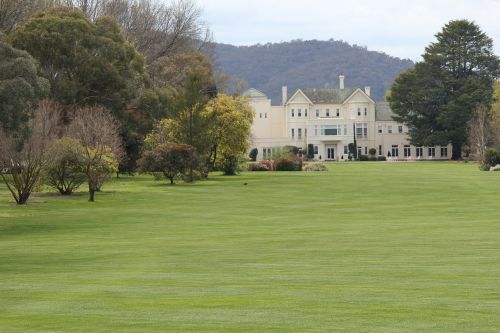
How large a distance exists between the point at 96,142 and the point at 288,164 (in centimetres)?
3631

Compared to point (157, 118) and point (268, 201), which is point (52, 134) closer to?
point (268, 201)

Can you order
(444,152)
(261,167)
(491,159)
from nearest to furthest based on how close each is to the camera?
(491,159) < (261,167) < (444,152)

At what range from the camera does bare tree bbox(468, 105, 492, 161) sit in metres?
105

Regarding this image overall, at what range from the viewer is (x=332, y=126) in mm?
138000

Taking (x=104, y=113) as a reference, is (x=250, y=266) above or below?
below

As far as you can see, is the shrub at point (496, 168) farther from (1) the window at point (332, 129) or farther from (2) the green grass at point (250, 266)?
(1) the window at point (332, 129)

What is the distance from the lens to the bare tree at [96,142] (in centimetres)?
4931

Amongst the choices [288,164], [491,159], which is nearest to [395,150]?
[288,164]

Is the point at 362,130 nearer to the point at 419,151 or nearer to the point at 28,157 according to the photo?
the point at 419,151

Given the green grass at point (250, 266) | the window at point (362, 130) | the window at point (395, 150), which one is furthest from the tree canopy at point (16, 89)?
the window at point (395, 150)

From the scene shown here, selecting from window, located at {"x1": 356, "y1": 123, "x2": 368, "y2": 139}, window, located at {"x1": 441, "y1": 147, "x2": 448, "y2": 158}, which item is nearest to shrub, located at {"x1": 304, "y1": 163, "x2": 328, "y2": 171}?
window, located at {"x1": 441, "y1": 147, "x2": 448, "y2": 158}

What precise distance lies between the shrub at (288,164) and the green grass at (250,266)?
41.4m

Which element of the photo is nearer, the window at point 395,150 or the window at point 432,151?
the window at point 432,151

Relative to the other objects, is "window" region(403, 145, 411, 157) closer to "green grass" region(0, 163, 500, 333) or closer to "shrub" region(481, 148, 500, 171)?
"shrub" region(481, 148, 500, 171)
